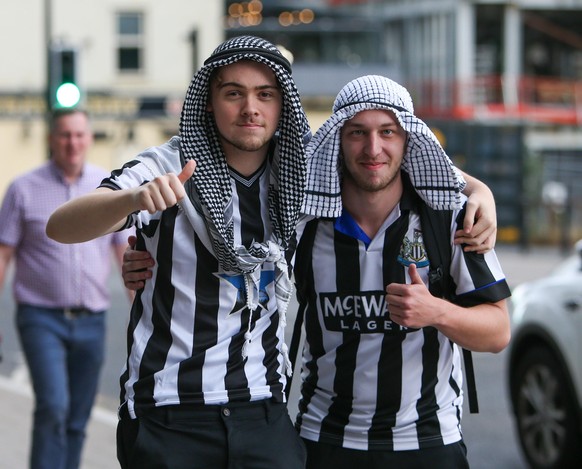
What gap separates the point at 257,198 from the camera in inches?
148

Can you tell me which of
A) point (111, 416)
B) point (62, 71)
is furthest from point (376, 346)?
point (62, 71)

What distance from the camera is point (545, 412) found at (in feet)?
23.7

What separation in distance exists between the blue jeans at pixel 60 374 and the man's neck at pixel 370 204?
278cm

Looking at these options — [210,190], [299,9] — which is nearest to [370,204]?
[210,190]

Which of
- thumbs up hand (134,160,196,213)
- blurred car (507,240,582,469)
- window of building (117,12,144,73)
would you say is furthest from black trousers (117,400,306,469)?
window of building (117,12,144,73)

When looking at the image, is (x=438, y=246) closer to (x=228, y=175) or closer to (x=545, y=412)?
(x=228, y=175)

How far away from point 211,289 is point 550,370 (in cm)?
407

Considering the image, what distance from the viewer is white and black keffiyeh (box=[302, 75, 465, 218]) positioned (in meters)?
3.87

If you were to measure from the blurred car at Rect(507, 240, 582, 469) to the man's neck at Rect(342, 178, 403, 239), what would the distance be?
3.12m

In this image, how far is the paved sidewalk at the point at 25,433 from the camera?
760 cm

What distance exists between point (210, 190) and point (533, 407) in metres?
4.28

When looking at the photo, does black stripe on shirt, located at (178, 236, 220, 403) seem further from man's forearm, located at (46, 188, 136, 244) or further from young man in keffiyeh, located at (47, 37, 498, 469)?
man's forearm, located at (46, 188, 136, 244)

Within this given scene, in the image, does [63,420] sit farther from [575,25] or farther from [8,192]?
[575,25]

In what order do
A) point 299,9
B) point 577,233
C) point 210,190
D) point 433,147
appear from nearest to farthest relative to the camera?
point 210,190
point 433,147
point 577,233
point 299,9
